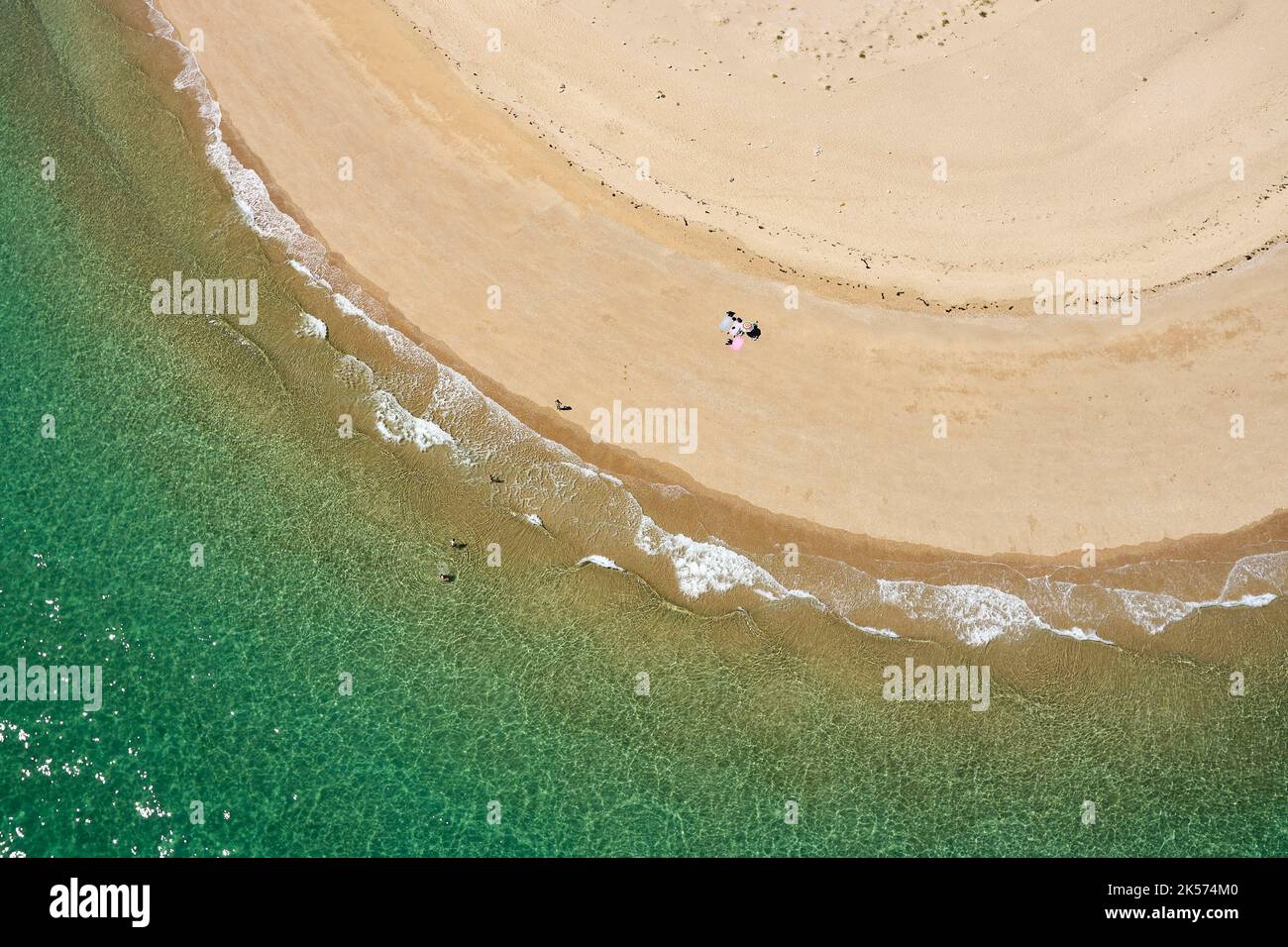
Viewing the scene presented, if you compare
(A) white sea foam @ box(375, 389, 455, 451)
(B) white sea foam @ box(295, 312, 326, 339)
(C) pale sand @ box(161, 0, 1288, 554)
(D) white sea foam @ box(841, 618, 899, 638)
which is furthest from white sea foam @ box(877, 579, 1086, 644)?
(B) white sea foam @ box(295, 312, 326, 339)

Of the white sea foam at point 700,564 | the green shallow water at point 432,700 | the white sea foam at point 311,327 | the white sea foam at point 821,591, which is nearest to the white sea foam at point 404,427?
the white sea foam at point 821,591

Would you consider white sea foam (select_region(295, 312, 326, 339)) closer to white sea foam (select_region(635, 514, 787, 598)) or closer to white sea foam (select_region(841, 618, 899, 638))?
white sea foam (select_region(635, 514, 787, 598))

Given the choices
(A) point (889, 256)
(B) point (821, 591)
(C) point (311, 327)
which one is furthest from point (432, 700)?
(A) point (889, 256)

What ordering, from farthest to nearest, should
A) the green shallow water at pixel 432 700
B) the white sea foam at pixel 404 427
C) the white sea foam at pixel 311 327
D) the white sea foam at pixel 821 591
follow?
1. the white sea foam at pixel 311 327
2. the white sea foam at pixel 404 427
3. the white sea foam at pixel 821 591
4. the green shallow water at pixel 432 700

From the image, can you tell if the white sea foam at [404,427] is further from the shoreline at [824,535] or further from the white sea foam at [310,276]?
the white sea foam at [310,276]
